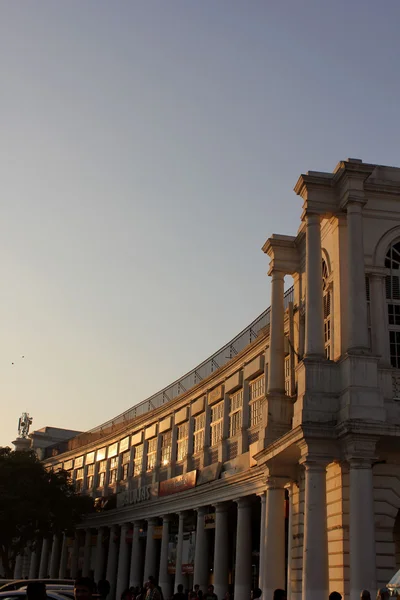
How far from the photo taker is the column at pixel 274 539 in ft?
73.9

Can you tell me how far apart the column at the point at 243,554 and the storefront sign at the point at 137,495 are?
43.2ft

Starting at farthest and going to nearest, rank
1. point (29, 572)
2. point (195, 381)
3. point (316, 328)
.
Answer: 1. point (29, 572)
2. point (195, 381)
3. point (316, 328)

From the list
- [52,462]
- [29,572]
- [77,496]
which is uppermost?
[52,462]

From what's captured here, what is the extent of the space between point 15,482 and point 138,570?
10.00 meters

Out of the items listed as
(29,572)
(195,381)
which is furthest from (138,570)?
(29,572)

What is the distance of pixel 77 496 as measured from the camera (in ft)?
166

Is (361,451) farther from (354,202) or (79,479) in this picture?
(79,479)

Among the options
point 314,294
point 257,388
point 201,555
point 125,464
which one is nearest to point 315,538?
point 314,294

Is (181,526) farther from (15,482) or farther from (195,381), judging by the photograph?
(15,482)

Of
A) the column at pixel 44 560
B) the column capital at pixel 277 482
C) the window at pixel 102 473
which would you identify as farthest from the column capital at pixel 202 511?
the column at pixel 44 560

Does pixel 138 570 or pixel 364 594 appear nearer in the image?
pixel 364 594

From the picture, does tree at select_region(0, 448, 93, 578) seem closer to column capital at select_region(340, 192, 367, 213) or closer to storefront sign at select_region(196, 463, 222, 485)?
storefront sign at select_region(196, 463, 222, 485)

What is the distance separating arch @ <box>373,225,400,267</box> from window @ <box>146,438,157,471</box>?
26.5 metres

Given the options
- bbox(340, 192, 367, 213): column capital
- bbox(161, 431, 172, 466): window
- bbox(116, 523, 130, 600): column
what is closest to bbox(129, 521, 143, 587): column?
bbox(116, 523, 130, 600): column
